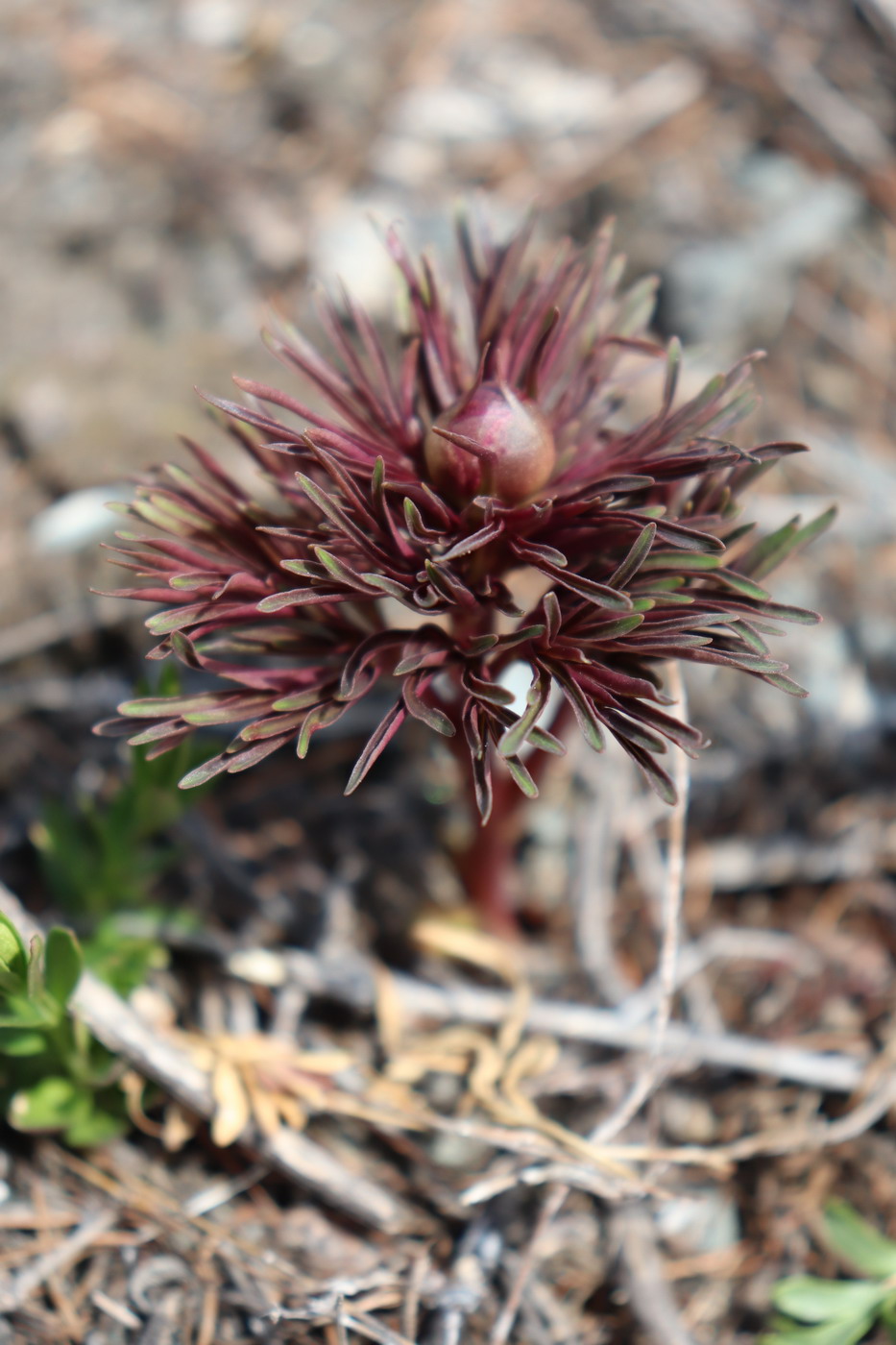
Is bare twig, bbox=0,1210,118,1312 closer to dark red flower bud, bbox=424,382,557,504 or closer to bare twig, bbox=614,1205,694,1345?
bare twig, bbox=614,1205,694,1345

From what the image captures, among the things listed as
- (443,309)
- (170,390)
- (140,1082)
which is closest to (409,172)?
(170,390)

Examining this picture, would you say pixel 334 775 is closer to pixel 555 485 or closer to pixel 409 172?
pixel 555 485

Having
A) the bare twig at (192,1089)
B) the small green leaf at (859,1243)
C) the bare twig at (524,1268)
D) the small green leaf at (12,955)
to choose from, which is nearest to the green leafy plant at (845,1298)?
the small green leaf at (859,1243)

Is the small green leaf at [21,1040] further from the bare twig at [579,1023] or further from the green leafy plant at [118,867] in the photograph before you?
the bare twig at [579,1023]

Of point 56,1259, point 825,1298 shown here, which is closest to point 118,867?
point 56,1259

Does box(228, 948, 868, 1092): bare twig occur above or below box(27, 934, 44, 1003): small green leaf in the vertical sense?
below

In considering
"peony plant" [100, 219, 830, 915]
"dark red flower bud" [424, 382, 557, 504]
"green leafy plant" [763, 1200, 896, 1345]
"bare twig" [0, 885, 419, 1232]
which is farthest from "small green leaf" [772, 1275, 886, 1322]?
"dark red flower bud" [424, 382, 557, 504]
